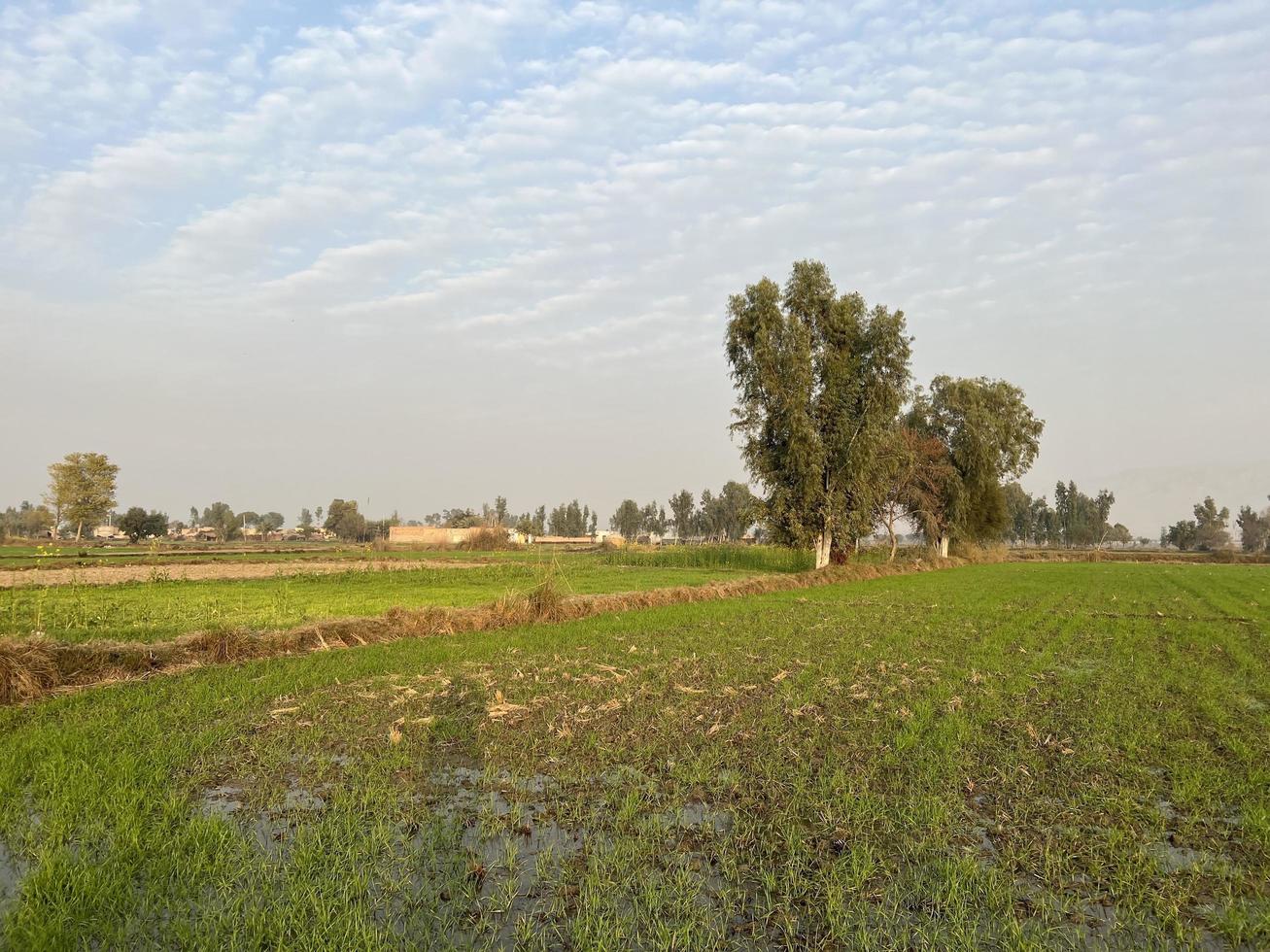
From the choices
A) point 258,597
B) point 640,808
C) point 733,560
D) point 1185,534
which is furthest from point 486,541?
point 1185,534

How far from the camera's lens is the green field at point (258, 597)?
15.8 meters

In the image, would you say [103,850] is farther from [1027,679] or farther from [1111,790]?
[1027,679]

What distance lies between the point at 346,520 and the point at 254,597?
462ft

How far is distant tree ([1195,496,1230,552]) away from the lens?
145875 mm

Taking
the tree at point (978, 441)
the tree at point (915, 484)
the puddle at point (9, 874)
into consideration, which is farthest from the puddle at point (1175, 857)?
the tree at point (978, 441)

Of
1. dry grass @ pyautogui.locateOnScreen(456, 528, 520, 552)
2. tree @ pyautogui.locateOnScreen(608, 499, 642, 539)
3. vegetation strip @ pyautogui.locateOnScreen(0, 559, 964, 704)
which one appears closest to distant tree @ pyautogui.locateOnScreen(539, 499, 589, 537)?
tree @ pyautogui.locateOnScreen(608, 499, 642, 539)

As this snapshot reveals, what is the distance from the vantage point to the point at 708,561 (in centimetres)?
4691

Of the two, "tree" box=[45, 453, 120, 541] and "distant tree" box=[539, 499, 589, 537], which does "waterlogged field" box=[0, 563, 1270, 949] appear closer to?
"tree" box=[45, 453, 120, 541]

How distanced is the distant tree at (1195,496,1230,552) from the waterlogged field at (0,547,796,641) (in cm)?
14998

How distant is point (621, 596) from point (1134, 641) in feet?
47.2

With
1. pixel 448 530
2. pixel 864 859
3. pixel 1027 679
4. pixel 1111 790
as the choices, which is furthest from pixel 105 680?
pixel 448 530

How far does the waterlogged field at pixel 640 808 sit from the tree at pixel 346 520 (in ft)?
493

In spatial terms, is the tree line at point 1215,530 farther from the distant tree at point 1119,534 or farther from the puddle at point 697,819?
the puddle at point 697,819

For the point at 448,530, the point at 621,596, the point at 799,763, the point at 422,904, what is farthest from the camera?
the point at 448,530
